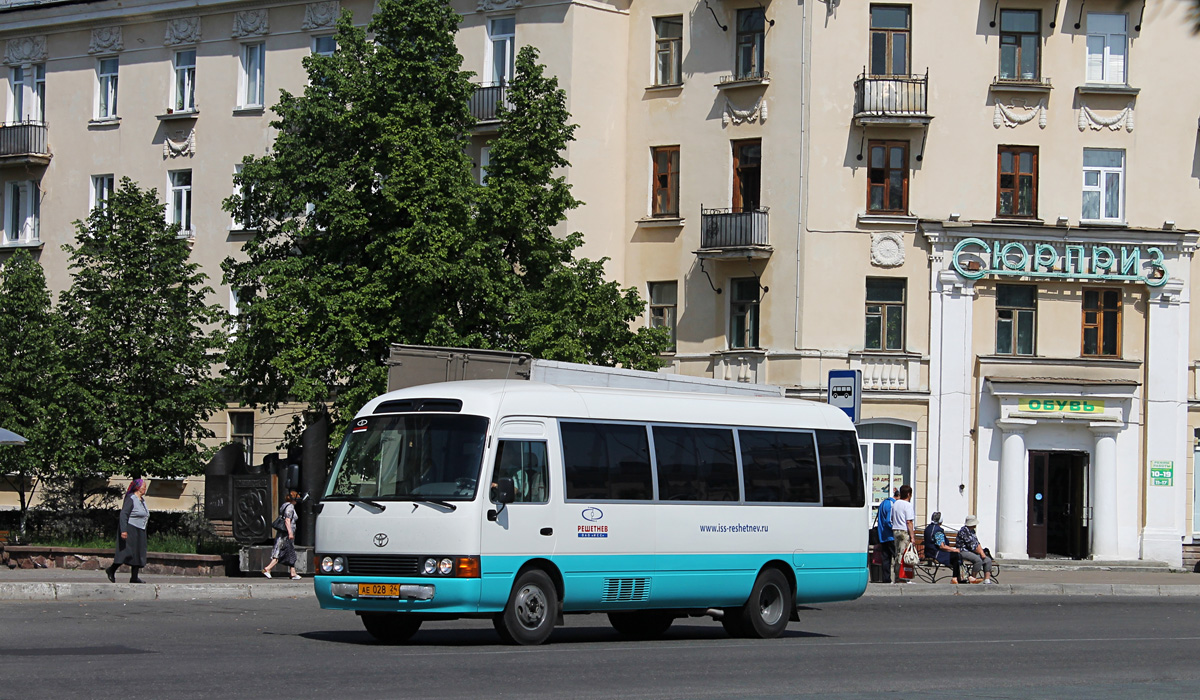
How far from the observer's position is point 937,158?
3831cm

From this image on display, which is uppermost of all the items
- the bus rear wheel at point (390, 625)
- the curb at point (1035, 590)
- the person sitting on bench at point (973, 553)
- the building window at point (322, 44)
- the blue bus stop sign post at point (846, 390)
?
the building window at point (322, 44)

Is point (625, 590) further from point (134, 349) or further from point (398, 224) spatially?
point (134, 349)

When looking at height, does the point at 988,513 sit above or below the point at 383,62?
below

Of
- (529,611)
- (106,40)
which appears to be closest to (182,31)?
(106,40)

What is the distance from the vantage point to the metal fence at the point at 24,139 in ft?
151

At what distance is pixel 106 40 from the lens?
45.6 m

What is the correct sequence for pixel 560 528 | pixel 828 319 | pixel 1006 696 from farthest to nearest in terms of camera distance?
1. pixel 828 319
2. pixel 560 528
3. pixel 1006 696

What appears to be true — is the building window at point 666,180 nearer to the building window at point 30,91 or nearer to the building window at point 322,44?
the building window at point 322,44

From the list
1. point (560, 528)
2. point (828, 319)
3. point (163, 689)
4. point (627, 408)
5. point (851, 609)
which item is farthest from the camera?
point (828, 319)

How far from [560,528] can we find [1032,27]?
28.2 meters

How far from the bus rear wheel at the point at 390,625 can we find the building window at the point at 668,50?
27.2 metres

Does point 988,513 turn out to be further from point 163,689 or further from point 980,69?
point 163,689

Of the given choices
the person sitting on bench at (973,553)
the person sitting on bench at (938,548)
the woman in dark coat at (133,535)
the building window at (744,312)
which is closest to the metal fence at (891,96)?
the building window at (744,312)

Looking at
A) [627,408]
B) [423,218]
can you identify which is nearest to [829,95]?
[423,218]
